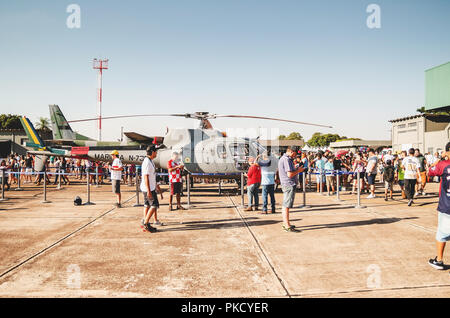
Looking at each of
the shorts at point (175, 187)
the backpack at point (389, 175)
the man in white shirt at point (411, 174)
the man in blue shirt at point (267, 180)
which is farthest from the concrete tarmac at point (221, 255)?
the backpack at point (389, 175)

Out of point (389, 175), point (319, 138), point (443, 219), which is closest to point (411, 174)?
point (389, 175)

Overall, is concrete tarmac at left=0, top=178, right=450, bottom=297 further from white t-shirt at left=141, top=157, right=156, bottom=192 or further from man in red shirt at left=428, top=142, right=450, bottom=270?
white t-shirt at left=141, top=157, right=156, bottom=192

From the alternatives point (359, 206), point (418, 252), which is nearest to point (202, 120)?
point (359, 206)

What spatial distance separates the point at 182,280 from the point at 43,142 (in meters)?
16.8

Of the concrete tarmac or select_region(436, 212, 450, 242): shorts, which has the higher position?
select_region(436, 212, 450, 242): shorts

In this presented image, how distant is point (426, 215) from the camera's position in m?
7.91

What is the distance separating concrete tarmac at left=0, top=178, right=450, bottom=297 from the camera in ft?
11.8

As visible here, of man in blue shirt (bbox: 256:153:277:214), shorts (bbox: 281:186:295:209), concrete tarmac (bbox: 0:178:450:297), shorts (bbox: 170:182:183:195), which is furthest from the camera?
shorts (bbox: 170:182:183:195)

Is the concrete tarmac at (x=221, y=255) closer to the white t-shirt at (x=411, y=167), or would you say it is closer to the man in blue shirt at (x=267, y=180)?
the man in blue shirt at (x=267, y=180)

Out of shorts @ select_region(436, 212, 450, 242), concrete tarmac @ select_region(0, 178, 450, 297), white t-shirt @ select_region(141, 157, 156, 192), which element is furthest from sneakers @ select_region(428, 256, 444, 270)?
white t-shirt @ select_region(141, 157, 156, 192)

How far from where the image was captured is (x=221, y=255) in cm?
488

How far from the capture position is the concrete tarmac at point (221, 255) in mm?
3602

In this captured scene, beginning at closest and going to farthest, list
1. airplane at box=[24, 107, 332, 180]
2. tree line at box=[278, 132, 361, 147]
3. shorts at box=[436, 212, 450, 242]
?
shorts at box=[436, 212, 450, 242]
airplane at box=[24, 107, 332, 180]
tree line at box=[278, 132, 361, 147]

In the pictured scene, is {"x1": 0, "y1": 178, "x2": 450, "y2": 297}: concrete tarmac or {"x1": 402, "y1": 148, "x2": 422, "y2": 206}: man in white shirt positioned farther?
{"x1": 402, "y1": 148, "x2": 422, "y2": 206}: man in white shirt
